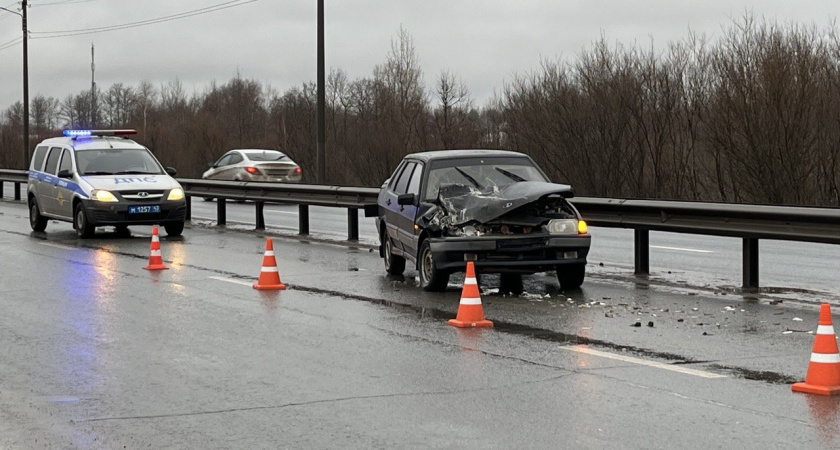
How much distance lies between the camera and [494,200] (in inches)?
498

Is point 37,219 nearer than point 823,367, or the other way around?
point 823,367

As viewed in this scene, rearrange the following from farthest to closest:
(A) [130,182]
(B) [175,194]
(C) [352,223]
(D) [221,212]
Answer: (D) [221,212], (B) [175,194], (A) [130,182], (C) [352,223]

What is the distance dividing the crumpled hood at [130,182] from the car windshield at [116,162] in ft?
1.21

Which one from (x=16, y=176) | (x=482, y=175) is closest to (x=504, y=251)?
(x=482, y=175)

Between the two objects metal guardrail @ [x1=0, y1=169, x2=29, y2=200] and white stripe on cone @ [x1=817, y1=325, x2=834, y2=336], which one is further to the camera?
metal guardrail @ [x1=0, y1=169, x2=29, y2=200]

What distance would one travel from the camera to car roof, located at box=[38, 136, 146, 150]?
74.5 ft

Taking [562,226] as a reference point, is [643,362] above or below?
below

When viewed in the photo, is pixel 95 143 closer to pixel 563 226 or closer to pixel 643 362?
pixel 563 226

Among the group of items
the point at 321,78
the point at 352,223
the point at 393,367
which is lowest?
the point at 393,367

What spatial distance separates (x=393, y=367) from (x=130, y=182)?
46.4ft

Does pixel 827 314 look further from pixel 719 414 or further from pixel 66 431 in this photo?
pixel 66 431

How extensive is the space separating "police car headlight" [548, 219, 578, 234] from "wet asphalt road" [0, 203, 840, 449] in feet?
2.30

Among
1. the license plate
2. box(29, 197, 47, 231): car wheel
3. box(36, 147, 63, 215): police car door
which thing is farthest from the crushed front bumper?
box(29, 197, 47, 231): car wheel

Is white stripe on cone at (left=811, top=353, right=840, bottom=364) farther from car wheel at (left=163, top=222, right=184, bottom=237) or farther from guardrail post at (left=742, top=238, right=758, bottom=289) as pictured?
car wheel at (left=163, top=222, right=184, bottom=237)
